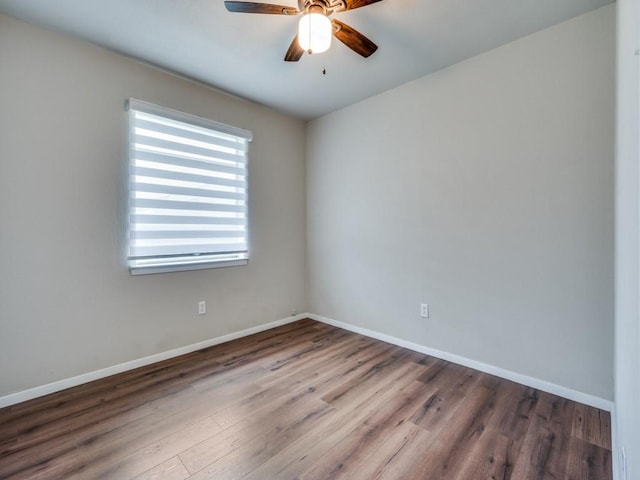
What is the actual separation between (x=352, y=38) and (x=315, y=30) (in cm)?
34

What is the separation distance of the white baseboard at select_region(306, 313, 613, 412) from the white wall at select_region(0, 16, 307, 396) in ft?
5.82

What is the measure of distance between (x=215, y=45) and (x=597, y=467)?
3.42m

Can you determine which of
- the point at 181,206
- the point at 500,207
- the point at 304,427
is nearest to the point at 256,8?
the point at 181,206

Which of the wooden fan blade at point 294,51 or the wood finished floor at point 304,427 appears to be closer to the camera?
the wood finished floor at point 304,427

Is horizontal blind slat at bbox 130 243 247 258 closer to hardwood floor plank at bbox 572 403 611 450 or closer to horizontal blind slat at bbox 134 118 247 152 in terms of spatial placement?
horizontal blind slat at bbox 134 118 247 152

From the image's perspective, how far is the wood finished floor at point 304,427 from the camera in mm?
1400

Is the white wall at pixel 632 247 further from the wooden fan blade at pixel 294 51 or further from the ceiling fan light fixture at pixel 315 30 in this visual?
the wooden fan blade at pixel 294 51

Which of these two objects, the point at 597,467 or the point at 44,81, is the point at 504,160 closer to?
the point at 597,467

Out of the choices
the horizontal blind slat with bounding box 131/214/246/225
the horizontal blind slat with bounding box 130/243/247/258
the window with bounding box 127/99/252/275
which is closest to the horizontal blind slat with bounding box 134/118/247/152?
the window with bounding box 127/99/252/275

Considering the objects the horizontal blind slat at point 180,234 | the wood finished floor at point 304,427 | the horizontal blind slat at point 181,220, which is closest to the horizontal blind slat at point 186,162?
the horizontal blind slat at point 181,220

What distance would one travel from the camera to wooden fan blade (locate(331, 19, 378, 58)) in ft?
5.58

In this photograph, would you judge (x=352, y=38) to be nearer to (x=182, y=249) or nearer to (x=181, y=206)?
(x=181, y=206)

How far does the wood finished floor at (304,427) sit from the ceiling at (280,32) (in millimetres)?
2532

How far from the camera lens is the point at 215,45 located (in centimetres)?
220
